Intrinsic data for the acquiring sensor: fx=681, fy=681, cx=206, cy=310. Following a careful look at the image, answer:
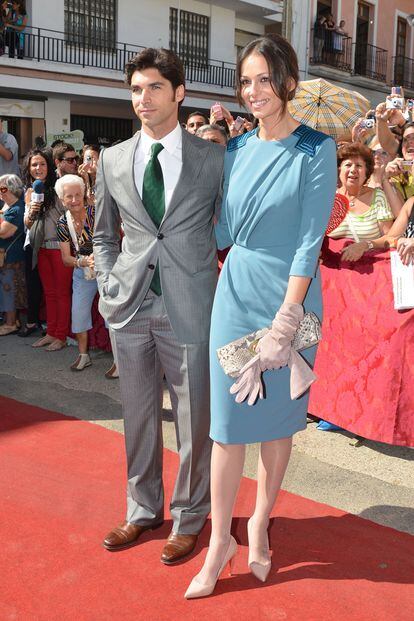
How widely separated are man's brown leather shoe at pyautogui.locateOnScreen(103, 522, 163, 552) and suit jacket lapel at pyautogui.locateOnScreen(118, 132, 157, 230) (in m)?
1.35

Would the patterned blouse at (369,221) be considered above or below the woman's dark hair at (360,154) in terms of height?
below

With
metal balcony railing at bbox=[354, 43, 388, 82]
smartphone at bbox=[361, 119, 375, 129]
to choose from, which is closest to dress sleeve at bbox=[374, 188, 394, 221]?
smartphone at bbox=[361, 119, 375, 129]

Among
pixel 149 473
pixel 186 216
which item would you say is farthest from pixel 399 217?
pixel 149 473

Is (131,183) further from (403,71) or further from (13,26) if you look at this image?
(403,71)

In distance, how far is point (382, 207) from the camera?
451cm

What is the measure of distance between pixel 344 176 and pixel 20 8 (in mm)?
16119

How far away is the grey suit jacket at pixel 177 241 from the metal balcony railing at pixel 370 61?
23888mm

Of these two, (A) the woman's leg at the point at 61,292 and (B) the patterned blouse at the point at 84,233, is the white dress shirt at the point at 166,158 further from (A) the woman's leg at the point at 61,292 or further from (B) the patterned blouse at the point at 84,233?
(A) the woman's leg at the point at 61,292

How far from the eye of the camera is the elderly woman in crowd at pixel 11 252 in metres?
6.93

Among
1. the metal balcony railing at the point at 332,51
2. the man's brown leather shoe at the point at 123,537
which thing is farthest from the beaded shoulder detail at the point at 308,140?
the metal balcony railing at the point at 332,51

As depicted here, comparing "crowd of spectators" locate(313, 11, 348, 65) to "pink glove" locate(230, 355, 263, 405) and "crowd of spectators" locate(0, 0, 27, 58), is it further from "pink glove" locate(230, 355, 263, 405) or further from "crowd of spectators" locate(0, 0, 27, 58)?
"pink glove" locate(230, 355, 263, 405)

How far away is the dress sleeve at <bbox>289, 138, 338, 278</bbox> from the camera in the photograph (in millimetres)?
2447

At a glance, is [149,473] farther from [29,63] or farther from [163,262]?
[29,63]

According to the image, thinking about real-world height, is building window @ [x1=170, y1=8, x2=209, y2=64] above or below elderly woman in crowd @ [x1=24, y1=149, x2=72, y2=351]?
above
